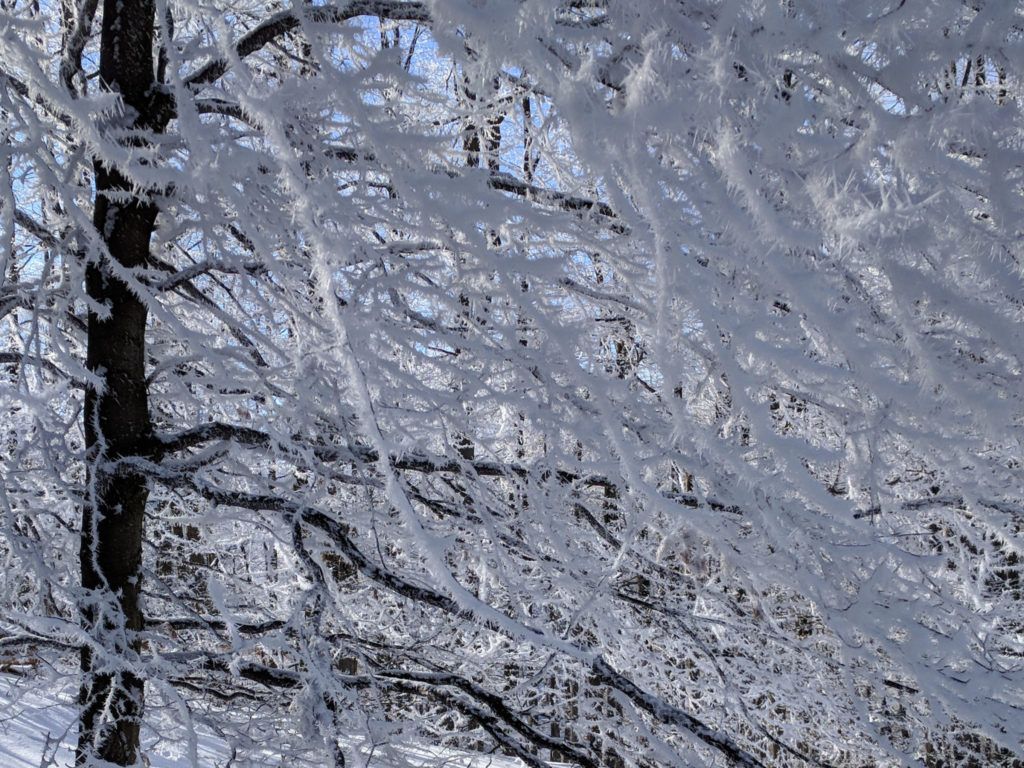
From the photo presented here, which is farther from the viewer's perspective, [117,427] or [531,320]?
[117,427]

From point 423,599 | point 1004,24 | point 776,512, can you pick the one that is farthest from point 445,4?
point 423,599

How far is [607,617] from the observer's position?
9.31 feet

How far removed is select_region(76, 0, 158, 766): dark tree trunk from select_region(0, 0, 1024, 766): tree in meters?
0.01

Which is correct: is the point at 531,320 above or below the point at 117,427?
above

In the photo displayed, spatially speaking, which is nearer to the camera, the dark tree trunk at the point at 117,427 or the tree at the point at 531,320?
the tree at the point at 531,320

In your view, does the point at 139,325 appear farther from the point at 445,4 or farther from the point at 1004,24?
the point at 1004,24

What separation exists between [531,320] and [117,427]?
1416 millimetres

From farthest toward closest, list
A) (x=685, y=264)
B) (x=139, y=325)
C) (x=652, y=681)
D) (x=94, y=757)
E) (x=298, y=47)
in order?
(x=652, y=681)
(x=298, y=47)
(x=139, y=325)
(x=94, y=757)
(x=685, y=264)

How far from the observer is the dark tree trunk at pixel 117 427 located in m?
2.46

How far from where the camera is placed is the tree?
3.97ft

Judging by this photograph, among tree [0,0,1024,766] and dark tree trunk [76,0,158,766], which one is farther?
dark tree trunk [76,0,158,766]

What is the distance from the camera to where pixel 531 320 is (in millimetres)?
2342

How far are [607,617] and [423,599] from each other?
841 mm

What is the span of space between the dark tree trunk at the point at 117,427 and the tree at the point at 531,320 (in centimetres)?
1
